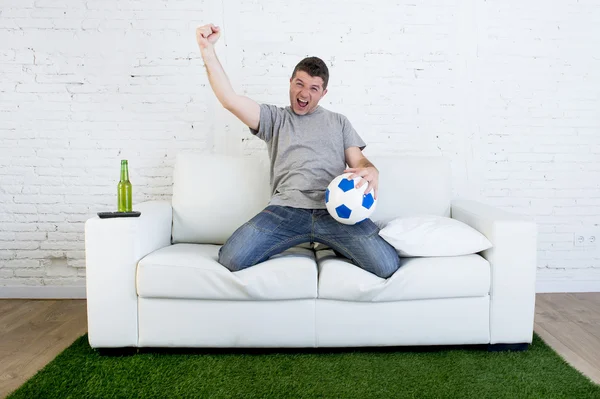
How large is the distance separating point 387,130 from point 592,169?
1311 millimetres

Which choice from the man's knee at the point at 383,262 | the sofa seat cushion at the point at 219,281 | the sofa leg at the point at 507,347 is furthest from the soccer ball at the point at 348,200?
the sofa leg at the point at 507,347

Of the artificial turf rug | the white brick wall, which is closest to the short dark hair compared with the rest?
the white brick wall

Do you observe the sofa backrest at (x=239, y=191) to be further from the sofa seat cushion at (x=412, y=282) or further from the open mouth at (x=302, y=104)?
the sofa seat cushion at (x=412, y=282)

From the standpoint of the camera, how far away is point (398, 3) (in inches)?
134

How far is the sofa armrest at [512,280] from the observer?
2.43m

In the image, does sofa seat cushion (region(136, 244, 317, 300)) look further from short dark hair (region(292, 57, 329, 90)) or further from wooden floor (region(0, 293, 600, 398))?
short dark hair (region(292, 57, 329, 90))

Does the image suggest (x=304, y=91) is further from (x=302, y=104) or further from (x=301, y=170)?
(x=301, y=170)

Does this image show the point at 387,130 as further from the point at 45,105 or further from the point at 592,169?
the point at 45,105

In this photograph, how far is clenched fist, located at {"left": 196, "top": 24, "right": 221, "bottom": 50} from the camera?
8.06ft

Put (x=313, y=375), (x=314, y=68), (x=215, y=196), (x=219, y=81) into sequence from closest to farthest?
(x=313, y=375) → (x=219, y=81) → (x=314, y=68) → (x=215, y=196)

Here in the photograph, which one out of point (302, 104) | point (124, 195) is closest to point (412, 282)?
point (302, 104)

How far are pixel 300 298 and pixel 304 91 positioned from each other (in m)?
0.98

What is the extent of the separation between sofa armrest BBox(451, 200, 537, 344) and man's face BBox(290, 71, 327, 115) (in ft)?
3.31

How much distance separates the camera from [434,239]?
2445mm
